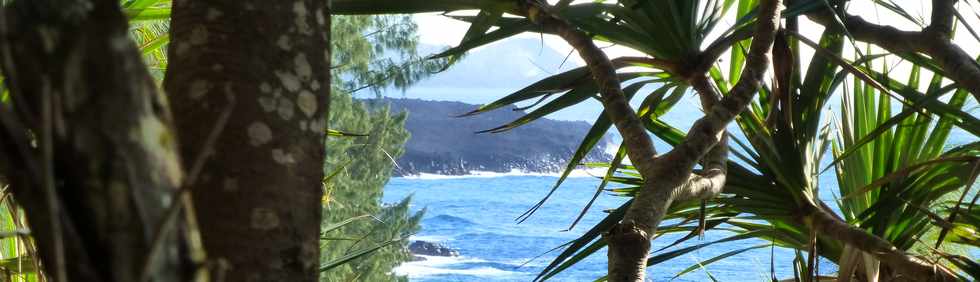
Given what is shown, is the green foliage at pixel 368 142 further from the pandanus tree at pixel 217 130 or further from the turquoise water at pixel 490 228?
the pandanus tree at pixel 217 130

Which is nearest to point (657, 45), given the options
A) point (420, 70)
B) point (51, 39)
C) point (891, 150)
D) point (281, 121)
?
point (891, 150)

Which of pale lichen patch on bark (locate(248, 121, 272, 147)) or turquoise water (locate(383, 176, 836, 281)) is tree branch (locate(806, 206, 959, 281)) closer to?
pale lichen patch on bark (locate(248, 121, 272, 147))

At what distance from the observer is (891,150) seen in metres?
1.56

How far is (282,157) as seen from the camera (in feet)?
1.57

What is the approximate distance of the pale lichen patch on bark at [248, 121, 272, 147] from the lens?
18.6 inches

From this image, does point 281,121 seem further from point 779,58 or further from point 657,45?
point 657,45

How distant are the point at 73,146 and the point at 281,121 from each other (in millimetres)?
207

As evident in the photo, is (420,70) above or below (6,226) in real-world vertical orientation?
above

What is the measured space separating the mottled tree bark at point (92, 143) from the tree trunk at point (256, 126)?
0.57 feet

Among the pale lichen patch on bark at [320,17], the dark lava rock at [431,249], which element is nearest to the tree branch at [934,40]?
the pale lichen patch on bark at [320,17]

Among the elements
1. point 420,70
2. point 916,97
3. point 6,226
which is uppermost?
A: point 420,70

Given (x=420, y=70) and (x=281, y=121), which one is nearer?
(x=281, y=121)

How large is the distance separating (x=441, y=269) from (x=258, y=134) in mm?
11796

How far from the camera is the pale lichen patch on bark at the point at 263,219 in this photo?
46cm
